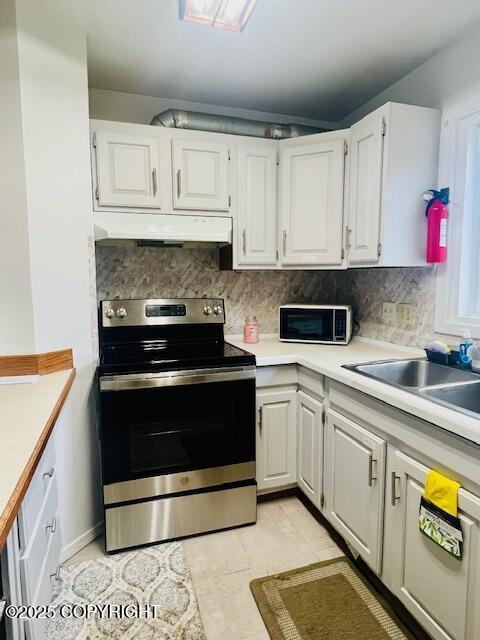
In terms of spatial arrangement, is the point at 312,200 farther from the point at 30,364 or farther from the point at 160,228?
the point at 30,364

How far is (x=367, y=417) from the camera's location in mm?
1546

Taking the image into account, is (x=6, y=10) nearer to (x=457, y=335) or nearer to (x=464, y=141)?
(x=464, y=141)

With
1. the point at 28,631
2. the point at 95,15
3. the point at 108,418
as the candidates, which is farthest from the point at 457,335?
the point at 95,15

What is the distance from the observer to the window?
1.81m

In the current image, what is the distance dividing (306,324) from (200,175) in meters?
1.13

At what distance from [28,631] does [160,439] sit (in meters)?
0.94

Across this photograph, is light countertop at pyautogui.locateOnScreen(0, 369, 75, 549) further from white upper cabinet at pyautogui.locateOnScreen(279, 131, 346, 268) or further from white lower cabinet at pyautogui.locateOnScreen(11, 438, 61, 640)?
white upper cabinet at pyautogui.locateOnScreen(279, 131, 346, 268)

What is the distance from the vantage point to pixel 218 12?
1.48m

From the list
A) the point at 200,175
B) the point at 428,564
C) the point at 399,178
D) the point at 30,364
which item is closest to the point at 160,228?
the point at 200,175

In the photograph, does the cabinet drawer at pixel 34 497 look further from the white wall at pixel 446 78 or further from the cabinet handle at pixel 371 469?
the white wall at pixel 446 78

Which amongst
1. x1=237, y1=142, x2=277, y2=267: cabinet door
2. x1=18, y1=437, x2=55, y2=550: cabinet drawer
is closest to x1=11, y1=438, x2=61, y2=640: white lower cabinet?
x1=18, y1=437, x2=55, y2=550: cabinet drawer

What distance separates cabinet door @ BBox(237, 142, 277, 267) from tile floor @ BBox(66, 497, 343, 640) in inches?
59.9

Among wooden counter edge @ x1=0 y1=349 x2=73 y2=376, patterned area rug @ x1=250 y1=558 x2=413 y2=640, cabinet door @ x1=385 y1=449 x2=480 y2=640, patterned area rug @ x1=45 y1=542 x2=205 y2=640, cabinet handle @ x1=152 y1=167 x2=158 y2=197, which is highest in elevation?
cabinet handle @ x1=152 y1=167 x2=158 y2=197

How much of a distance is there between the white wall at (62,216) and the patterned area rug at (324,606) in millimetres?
994
